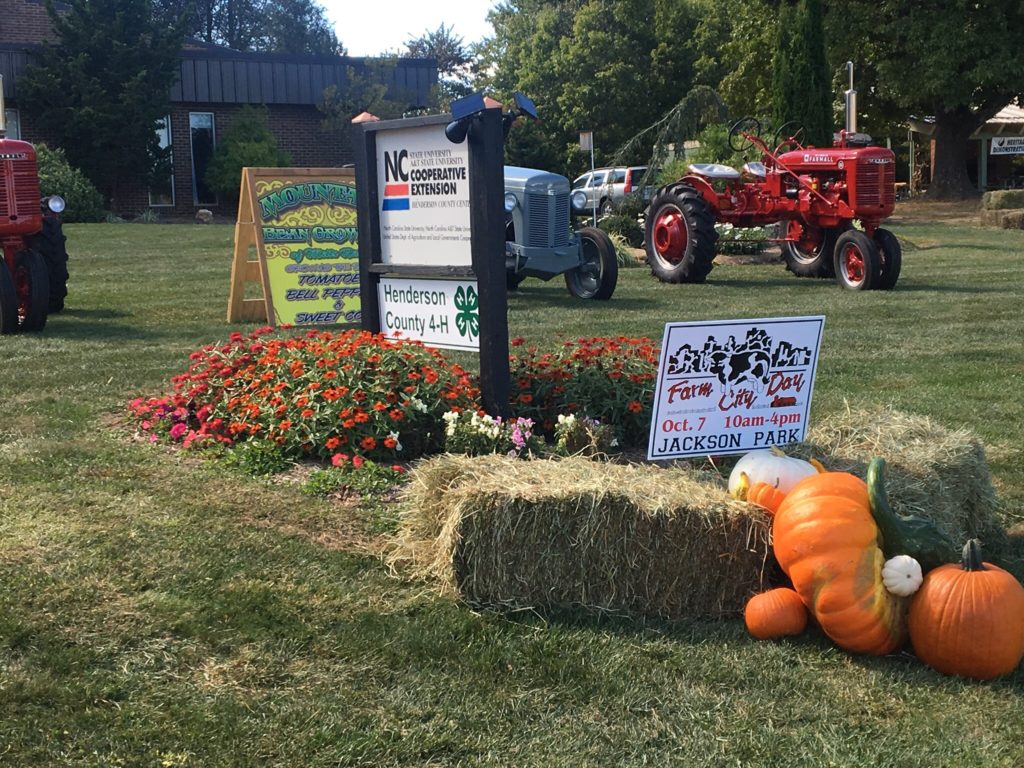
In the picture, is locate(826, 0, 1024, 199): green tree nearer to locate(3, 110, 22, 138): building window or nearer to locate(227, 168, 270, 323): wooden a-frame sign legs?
locate(3, 110, 22, 138): building window

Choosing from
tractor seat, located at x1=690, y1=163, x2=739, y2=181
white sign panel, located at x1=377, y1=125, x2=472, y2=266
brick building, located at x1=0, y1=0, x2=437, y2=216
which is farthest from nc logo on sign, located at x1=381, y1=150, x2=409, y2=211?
brick building, located at x1=0, y1=0, x2=437, y2=216

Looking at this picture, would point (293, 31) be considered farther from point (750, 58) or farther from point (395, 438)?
point (395, 438)

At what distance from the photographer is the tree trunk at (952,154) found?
33.6 m

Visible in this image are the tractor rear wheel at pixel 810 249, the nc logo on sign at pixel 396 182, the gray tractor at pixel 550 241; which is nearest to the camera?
the nc logo on sign at pixel 396 182

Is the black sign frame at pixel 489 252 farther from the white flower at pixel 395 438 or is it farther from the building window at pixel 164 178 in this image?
the building window at pixel 164 178

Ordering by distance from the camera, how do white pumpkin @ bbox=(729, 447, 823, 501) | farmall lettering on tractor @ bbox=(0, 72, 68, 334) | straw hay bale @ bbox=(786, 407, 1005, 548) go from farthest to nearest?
farmall lettering on tractor @ bbox=(0, 72, 68, 334), straw hay bale @ bbox=(786, 407, 1005, 548), white pumpkin @ bbox=(729, 447, 823, 501)

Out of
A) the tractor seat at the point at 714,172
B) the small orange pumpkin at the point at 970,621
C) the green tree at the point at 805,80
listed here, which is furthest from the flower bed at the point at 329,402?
the green tree at the point at 805,80

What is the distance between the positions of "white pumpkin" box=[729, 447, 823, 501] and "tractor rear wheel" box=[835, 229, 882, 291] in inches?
374

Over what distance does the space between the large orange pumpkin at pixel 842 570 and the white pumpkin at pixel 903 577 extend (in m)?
0.02

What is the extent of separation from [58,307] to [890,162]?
9.12 m

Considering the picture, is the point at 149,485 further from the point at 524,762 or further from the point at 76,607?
the point at 524,762

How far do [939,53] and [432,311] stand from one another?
88.9 feet

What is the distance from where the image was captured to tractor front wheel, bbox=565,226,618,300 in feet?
41.0

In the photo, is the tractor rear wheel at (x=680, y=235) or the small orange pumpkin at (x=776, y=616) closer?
the small orange pumpkin at (x=776, y=616)
